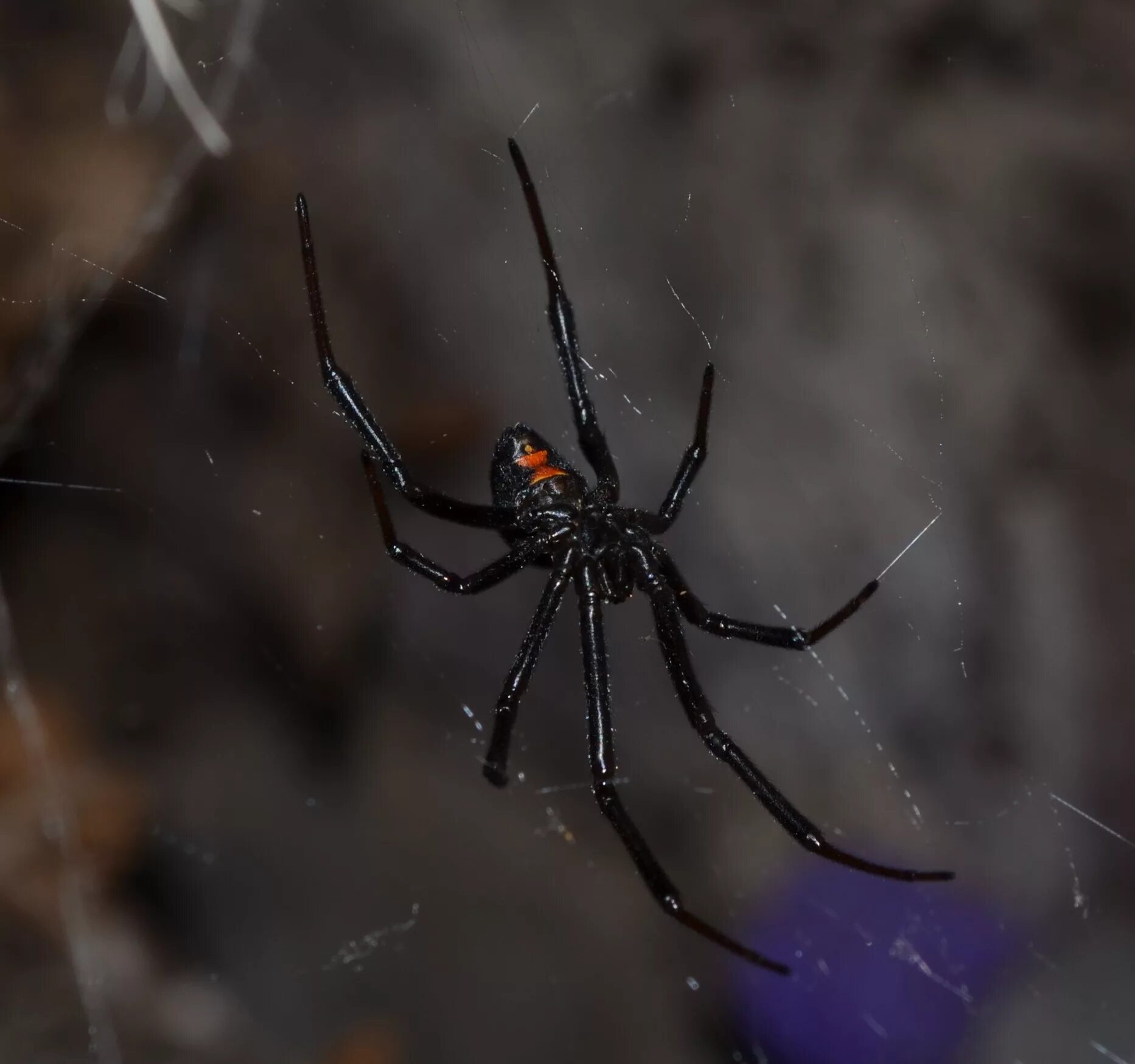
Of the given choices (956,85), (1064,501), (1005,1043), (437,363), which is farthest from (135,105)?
(1005,1043)

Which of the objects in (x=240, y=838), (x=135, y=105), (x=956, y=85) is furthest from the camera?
(x=240, y=838)

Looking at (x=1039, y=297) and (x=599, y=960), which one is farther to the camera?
(x=599, y=960)

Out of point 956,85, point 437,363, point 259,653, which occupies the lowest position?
point 259,653

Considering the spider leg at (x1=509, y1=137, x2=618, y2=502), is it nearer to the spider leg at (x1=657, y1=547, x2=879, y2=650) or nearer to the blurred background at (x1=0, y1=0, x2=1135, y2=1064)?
the spider leg at (x1=657, y1=547, x2=879, y2=650)

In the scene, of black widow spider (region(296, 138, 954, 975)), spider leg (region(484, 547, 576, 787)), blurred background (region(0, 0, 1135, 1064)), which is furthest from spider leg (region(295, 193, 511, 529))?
blurred background (region(0, 0, 1135, 1064))

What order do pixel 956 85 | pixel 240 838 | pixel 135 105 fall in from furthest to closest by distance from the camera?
pixel 240 838, pixel 956 85, pixel 135 105

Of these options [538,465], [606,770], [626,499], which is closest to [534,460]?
[538,465]

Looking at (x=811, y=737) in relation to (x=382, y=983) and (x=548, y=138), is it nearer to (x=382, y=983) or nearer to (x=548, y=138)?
(x=382, y=983)

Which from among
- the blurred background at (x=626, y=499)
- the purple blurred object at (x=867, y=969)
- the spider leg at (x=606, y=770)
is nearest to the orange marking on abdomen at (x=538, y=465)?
the spider leg at (x=606, y=770)
